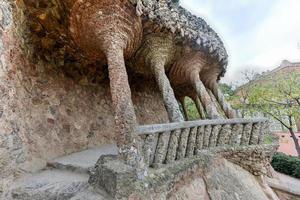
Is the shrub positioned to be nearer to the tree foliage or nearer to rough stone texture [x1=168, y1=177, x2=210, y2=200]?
the tree foliage

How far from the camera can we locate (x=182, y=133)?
385 centimetres

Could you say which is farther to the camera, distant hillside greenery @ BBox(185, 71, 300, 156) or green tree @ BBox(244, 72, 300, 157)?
green tree @ BBox(244, 72, 300, 157)

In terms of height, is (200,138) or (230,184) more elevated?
(200,138)

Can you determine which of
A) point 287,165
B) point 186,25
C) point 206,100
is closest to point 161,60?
point 186,25

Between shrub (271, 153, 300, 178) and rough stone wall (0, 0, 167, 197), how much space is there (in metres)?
7.45

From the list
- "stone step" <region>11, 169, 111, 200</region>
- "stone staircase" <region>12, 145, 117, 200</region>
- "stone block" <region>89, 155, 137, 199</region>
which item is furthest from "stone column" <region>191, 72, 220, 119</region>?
"stone step" <region>11, 169, 111, 200</region>

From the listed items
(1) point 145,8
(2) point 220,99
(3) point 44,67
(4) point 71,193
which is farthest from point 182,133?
(2) point 220,99

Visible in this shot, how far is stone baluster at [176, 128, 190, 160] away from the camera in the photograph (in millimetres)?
3816

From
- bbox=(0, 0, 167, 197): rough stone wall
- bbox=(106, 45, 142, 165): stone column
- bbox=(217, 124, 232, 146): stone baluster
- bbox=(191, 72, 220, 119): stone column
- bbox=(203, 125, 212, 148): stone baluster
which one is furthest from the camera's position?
bbox=(191, 72, 220, 119): stone column

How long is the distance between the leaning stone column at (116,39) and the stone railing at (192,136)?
8.5 inches

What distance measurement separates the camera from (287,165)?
10289mm

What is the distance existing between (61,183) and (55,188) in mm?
117

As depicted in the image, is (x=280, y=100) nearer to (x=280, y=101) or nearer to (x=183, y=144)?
(x=280, y=101)

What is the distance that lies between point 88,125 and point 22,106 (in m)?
1.62
